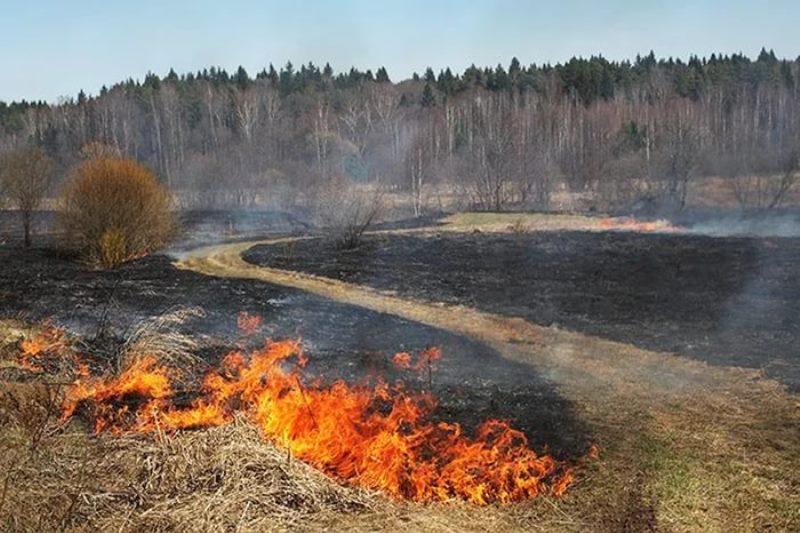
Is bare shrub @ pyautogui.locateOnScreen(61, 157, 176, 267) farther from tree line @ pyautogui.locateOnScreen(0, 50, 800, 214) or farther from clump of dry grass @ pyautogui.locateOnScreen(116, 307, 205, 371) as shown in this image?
clump of dry grass @ pyautogui.locateOnScreen(116, 307, 205, 371)

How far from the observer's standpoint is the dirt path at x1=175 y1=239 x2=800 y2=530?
6930 millimetres

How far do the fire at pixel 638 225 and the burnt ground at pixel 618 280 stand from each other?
9.66 ft

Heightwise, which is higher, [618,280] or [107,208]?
[107,208]

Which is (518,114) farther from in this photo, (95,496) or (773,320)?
(95,496)

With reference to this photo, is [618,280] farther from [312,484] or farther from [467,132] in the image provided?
[467,132]

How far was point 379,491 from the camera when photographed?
7.27 m

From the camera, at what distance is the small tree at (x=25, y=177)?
30.8 meters

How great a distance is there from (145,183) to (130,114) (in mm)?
61529

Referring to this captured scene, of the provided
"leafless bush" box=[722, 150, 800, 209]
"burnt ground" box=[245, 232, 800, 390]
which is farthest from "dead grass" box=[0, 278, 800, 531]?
"leafless bush" box=[722, 150, 800, 209]

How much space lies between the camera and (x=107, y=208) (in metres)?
25.4

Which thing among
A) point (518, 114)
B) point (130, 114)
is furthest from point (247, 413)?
point (130, 114)

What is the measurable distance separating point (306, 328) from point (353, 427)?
23.0 ft

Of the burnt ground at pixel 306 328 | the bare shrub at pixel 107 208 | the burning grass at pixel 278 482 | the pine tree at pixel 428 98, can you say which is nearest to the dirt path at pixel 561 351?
the burnt ground at pixel 306 328

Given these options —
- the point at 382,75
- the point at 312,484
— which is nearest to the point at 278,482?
the point at 312,484
